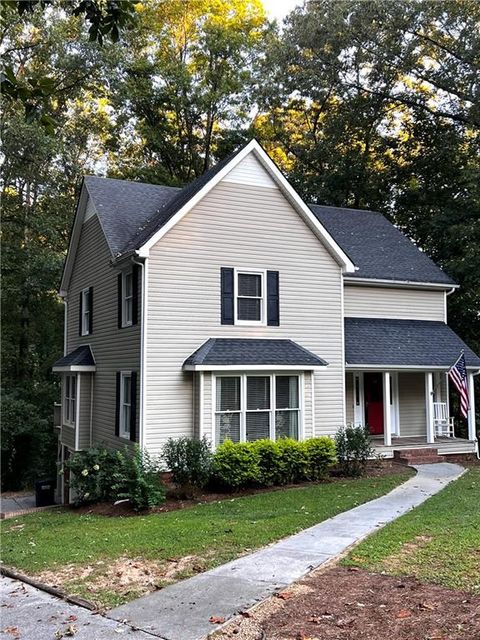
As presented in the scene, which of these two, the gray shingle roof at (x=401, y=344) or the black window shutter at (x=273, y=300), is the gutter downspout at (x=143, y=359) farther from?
the gray shingle roof at (x=401, y=344)

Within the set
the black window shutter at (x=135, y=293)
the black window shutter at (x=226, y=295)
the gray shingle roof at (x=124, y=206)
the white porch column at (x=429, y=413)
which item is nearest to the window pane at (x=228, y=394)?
the black window shutter at (x=226, y=295)

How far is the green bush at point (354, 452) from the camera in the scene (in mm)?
13664

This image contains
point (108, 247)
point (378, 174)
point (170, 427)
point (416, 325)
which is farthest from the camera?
point (378, 174)

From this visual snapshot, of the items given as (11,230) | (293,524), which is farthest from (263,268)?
(11,230)

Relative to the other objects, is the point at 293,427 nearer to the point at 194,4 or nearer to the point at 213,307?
the point at 213,307

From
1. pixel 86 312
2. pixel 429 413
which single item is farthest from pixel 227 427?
pixel 86 312

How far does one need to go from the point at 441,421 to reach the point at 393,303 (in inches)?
157

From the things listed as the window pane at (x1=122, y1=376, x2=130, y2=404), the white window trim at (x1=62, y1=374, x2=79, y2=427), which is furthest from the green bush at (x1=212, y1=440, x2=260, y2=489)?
the white window trim at (x1=62, y1=374, x2=79, y2=427)

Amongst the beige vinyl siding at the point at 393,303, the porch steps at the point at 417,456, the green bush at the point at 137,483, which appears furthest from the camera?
the beige vinyl siding at the point at 393,303

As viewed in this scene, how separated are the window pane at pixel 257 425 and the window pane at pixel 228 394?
1.49 ft

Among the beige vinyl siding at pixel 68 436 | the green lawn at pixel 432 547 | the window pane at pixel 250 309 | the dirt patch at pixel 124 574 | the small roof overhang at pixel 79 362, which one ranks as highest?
the window pane at pixel 250 309

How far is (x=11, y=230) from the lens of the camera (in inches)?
981

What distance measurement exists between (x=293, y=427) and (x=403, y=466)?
3.24 meters

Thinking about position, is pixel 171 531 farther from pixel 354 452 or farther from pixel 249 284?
pixel 249 284
